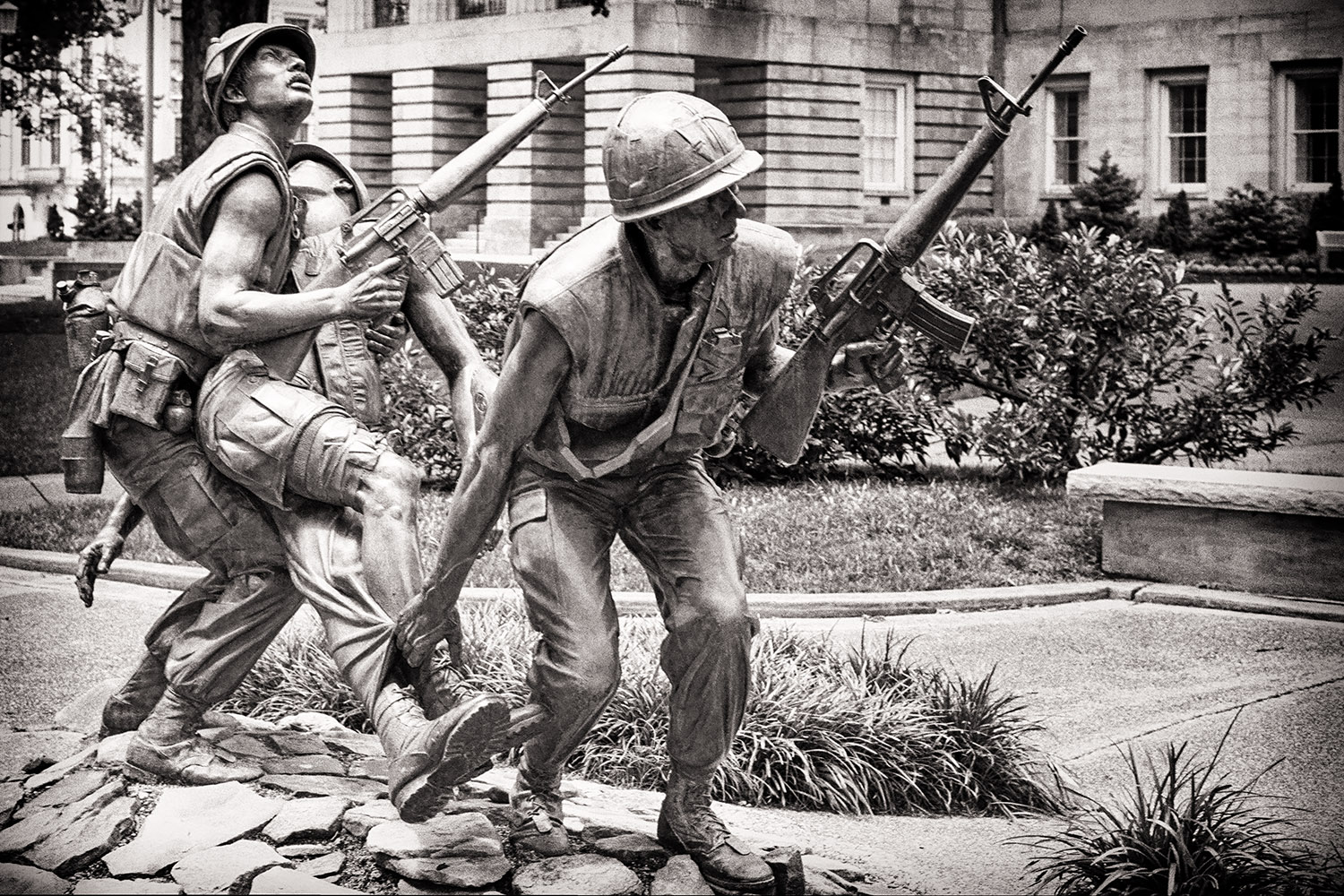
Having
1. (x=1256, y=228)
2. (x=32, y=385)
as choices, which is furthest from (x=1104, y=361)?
(x=1256, y=228)

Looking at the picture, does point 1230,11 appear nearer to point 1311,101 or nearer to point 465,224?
point 1311,101

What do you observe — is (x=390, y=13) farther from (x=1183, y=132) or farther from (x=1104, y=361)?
(x=1104, y=361)

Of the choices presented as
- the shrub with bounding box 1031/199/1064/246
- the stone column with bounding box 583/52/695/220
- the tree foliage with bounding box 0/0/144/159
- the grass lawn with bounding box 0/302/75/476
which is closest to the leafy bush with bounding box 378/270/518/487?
the grass lawn with bounding box 0/302/75/476

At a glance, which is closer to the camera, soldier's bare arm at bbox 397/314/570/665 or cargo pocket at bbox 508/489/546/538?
soldier's bare arm at bbox 397/314/570/665

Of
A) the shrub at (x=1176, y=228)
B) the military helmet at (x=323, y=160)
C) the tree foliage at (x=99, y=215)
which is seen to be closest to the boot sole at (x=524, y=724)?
the military helmet at (x=323, y=160)

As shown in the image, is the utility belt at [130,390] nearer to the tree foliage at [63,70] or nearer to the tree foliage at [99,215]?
the tree foliage at [63,70]

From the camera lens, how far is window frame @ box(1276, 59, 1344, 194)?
31.5 metres

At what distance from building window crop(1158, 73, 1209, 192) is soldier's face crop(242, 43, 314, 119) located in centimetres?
3083

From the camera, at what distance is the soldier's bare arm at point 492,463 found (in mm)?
4477

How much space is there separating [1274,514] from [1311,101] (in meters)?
26.1

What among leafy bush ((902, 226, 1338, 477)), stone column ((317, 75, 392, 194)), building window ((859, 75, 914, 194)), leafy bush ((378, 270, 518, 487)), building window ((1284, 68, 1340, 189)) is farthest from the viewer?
stone column ((317, 75, 392, 194))

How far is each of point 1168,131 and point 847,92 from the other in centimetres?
689

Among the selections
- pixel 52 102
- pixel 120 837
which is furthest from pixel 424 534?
pixel 52 102

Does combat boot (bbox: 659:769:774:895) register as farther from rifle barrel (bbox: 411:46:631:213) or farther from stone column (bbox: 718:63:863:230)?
stone column (bbox: 718:63:863:230)
